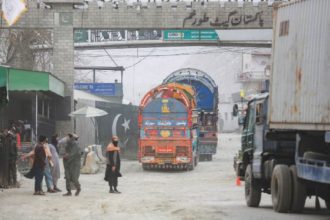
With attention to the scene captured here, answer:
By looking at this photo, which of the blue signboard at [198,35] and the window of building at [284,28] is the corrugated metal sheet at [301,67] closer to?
the window of building at [284,28]

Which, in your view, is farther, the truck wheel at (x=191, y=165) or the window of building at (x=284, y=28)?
the truck wheel at (x=191, y=165)

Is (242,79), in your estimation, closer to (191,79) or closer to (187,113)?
(191,79)

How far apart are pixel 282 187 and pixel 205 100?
980 inches

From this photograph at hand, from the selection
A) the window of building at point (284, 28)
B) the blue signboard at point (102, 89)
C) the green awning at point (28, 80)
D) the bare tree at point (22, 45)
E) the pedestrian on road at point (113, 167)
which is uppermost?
the bare tree at point (22, 45)

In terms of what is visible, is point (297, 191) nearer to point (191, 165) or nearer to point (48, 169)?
point (48, 169)

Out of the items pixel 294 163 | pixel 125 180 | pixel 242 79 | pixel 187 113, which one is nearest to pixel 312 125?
pixel 294 163

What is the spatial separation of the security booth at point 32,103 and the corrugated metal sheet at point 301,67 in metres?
13.0

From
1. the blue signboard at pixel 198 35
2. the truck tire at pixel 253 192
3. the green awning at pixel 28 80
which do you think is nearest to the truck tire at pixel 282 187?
the truck tire at pixel 253 192

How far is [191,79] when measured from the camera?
39406mm

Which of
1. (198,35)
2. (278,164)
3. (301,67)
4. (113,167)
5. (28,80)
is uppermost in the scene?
(198,35)

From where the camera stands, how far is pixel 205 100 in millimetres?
39375

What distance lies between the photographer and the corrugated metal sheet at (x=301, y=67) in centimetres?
1210

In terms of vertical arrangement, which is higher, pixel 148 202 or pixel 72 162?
pixel 72 162

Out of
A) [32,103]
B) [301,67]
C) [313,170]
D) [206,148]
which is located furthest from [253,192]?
[206,148]
